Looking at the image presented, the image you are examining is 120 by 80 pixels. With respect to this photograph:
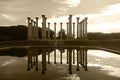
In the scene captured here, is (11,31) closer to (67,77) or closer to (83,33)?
(83,33)

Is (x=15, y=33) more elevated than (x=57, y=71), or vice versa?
(x=15, y=33)

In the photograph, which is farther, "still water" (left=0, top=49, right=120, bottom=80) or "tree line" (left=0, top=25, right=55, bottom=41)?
"tree line" (left=0, top=25, right=55, bottom=41)

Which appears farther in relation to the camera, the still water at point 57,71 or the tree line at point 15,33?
the tree line at point 15,33

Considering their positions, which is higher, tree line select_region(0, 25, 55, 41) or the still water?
tree line select_region(0, 25, 55, 41)

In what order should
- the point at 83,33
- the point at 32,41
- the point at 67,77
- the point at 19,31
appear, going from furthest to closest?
the point at 19,31 → the point at 83,33 → the point at 32,41 → the point at 67,77

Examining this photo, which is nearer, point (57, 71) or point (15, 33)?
point (57, 71)

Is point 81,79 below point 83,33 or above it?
below

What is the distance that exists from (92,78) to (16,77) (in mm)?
6995

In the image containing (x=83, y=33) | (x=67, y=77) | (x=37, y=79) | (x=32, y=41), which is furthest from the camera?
(x=83, y=33)

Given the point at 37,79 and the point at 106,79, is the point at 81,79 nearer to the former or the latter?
the point at 106,79

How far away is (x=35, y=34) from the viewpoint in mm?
42688

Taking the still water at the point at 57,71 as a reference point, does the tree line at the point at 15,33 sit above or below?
above

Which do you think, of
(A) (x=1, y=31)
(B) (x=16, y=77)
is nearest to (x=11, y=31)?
(A) (x=1, y=31)

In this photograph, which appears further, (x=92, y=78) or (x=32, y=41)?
(x=32, y=41)
